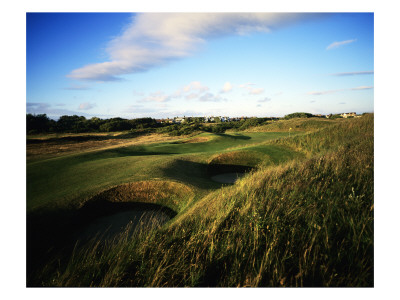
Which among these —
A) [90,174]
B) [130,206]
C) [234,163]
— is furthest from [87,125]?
[234,163]

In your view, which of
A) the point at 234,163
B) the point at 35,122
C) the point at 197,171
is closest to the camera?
the point at 35,122

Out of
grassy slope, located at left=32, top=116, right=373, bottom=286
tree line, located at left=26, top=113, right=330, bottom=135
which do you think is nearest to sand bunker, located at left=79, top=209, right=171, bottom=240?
grassy slope, located at left=32, top=116, right=373, bottom=286

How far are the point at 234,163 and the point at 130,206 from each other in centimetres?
656

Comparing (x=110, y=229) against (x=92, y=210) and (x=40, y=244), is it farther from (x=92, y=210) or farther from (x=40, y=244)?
(x=40, y=244)

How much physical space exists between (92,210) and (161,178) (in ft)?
7.56

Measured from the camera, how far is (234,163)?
10.9 meters

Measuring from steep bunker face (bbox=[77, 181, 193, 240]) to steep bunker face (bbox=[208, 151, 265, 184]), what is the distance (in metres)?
3.92

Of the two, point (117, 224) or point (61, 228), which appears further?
point (117, 224)

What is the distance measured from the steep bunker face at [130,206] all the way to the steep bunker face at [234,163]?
3.92 metres

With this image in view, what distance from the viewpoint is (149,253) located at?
2.54 m

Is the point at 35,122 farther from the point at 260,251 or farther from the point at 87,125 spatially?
the point at 87,125

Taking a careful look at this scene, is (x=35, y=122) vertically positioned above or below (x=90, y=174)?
above

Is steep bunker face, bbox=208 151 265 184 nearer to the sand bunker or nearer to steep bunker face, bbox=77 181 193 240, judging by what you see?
steep bunker face, bbox=77 181 193 240
